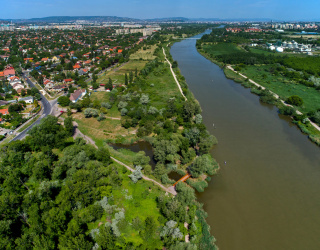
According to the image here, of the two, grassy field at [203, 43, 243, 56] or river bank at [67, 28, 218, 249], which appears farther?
grassy field at [203, 43, 243, 56]

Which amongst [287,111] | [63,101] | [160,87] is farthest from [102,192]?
[287,111]

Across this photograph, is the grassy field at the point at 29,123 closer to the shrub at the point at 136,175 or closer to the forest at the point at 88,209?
the forest at the point at 88,209

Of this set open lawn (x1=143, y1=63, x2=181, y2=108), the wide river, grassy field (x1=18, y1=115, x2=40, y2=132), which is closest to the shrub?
the wide river

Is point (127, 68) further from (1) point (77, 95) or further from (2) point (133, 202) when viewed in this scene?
(2) point (133, 202)

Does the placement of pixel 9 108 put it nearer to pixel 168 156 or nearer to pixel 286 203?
pixel 168 156

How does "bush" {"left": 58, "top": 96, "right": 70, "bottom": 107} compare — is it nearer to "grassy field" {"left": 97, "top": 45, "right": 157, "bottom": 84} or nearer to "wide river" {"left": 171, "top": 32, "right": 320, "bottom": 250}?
"grassy field" {"left": 97, "top": 45, "right": 157, "bottom": 84}

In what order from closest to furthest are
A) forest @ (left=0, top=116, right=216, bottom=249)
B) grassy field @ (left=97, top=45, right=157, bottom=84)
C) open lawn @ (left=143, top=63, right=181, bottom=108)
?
forest @ (left=0, top=116, right=216, bottom=249)
open lawn @ (left=143, top=63, right=181, bottom=108)
grassy field @ (left=97, top=45, right=157, bottom=84)
